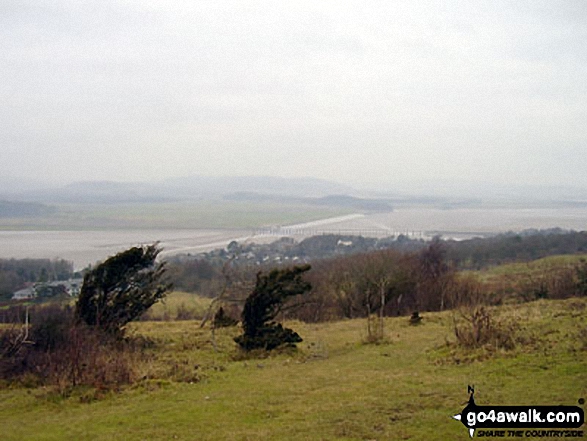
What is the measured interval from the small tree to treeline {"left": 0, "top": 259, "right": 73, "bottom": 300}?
1376 centimetres

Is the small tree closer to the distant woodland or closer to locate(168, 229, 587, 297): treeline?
the distant woodland

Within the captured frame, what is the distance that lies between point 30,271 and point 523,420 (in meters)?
31.7

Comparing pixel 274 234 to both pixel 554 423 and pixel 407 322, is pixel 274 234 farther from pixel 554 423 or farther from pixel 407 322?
pixel 554 423

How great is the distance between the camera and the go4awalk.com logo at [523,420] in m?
5.71

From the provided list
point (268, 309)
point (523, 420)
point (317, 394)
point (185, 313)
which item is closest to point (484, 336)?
point (317, 394)

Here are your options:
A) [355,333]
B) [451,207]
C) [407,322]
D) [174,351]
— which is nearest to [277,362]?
[174,351]

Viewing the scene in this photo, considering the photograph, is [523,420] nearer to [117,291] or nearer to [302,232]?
[117,291]

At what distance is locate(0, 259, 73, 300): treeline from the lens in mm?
28375

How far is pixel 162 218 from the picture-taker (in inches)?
2522

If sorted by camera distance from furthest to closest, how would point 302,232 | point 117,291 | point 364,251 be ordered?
point 302,232
point 364,251
point 117,291

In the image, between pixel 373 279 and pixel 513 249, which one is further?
pixel 513 249

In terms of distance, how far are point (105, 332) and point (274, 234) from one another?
43.7m

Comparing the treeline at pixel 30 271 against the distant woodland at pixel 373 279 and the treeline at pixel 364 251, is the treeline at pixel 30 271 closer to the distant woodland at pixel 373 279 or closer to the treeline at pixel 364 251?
the distant woodland at pixel 373 279

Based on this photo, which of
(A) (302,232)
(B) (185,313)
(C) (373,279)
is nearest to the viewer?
(C) (373,279)
